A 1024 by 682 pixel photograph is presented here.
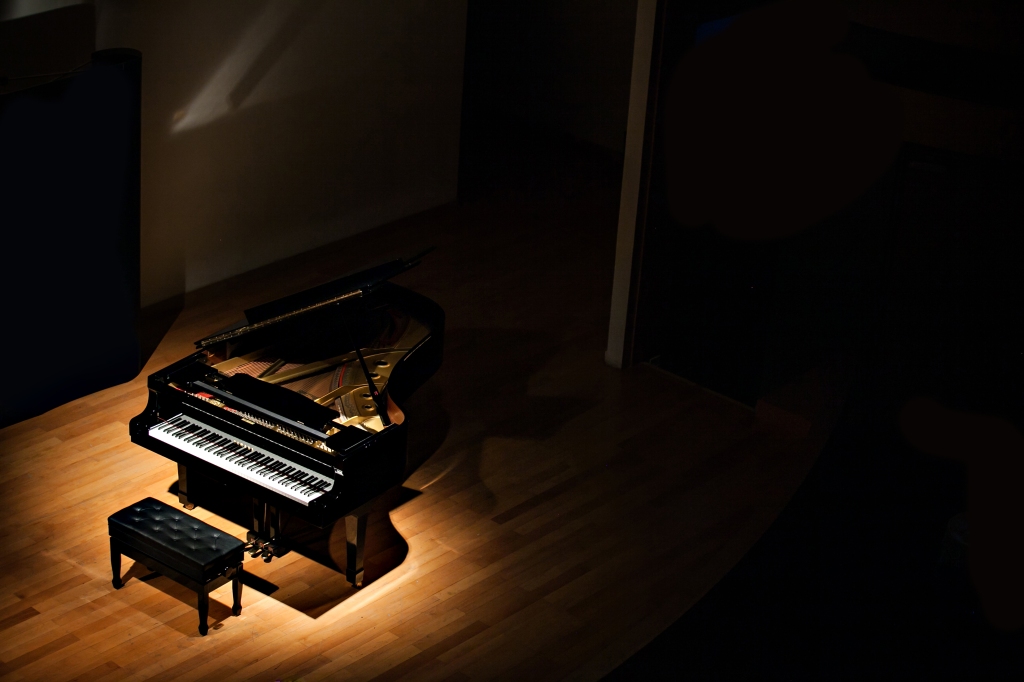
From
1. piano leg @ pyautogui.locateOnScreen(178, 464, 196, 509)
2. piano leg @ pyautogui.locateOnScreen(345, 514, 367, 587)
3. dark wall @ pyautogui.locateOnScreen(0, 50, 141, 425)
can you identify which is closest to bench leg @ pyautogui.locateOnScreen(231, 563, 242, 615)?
piano leg @ pyautogui.locateOnScreen(345, 514, 367, 587)

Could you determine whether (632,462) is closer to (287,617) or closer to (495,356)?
(495,356)

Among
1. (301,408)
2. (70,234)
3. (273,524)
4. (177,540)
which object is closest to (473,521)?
(273,524)

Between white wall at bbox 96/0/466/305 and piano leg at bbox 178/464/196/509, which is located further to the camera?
white wall at bbox 96/0/466/305

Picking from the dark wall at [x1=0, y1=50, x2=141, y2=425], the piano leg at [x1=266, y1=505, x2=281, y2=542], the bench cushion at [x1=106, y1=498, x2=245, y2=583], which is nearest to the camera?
the bench cushion at [x1=106, y1=498, x2=245, y2=583]

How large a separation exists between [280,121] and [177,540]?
3.77 meters

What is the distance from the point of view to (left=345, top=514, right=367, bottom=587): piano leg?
520cm

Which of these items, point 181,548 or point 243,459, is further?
point 243,459

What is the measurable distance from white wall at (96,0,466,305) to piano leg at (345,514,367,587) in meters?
3.04

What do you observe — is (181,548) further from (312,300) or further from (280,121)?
(280,121)

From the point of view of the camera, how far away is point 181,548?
496cm

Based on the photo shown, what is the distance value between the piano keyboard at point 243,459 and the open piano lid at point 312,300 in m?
0.42

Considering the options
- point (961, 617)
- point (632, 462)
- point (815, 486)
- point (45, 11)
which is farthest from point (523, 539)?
point (45, 11)

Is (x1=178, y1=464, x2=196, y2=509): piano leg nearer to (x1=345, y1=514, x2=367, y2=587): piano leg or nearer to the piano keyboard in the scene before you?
the piano keyboard

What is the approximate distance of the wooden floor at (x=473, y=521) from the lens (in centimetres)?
498
